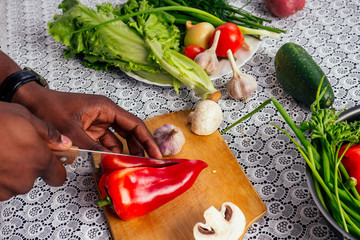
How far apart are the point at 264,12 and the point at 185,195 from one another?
1.14m

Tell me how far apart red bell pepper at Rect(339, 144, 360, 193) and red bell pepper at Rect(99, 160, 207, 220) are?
414 mm

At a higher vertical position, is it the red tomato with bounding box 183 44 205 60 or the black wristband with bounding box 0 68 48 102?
the black wristband with bounding box 0 68 48 102

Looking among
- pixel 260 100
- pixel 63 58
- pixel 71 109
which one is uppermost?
pixel 71 109

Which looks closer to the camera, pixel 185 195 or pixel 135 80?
pixel 185 195

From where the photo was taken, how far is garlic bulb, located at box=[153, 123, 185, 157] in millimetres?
1190

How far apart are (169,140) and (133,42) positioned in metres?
0.56

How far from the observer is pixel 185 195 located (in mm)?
1120

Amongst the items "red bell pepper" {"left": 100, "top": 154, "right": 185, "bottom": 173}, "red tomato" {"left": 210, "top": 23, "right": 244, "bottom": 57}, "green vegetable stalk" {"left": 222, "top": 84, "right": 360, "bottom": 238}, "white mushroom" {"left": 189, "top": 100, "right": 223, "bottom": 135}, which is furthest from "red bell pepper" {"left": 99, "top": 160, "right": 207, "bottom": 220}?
"red tomato" {"left": 210, "top": 23, "right": 244, "bottom": 57}

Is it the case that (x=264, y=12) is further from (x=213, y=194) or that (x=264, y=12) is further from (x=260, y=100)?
(x=213, y=194)

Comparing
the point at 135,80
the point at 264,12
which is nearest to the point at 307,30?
the point at 264,12

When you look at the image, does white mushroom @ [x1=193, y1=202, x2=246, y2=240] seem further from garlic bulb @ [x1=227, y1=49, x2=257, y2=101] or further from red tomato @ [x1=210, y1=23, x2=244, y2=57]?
red tomato @ [x1=210, y1=23, x2=244, y2=57]

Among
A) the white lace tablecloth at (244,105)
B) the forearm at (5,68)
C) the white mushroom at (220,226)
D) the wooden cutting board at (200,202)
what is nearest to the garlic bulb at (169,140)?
the wooden cutting board at (200,202)

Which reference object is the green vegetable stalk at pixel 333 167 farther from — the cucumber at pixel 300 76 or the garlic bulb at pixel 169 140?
the garlic bulb at pixel 169 140

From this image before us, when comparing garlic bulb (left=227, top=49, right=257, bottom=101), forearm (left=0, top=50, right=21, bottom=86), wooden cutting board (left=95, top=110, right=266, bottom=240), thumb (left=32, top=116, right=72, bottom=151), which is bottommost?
wooden cutting board (left=95, top=110, right=266, bottom=240)
